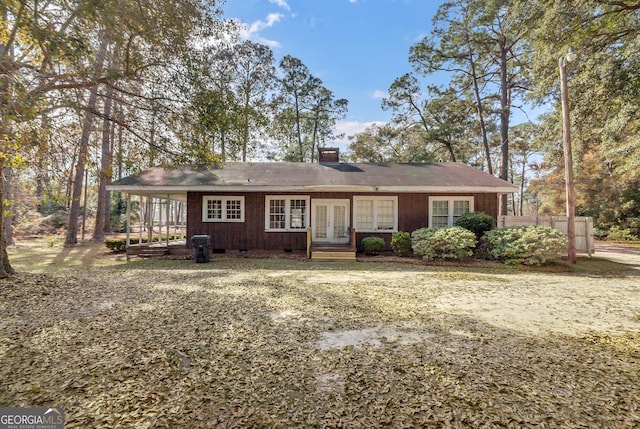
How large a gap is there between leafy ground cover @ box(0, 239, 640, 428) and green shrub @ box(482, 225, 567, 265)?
2515mm

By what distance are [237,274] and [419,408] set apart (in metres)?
6.40

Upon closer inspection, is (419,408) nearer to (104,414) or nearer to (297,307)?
(104,414)

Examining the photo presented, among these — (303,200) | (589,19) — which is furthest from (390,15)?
(303,200)

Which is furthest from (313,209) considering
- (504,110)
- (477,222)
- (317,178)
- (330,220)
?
(504,110)

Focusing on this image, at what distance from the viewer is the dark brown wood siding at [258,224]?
11.8 metres

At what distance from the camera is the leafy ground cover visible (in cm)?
225

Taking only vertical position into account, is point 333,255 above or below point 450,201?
below

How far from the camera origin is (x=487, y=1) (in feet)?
57.7

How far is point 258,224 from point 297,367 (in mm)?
9326

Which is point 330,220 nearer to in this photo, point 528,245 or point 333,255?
point 333,255

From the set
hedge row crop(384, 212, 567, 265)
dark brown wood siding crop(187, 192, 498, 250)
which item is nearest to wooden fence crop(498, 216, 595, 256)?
dark brown wood siding crop(187, 192, 498, 250)

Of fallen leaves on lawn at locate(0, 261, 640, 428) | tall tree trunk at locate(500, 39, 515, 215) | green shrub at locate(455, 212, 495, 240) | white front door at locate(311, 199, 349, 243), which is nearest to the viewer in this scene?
fallen leaves on lawn at locate(0, 261, 640, 428)

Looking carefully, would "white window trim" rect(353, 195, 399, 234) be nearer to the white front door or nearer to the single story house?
the single story house

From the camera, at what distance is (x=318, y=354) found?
319 centimetres
